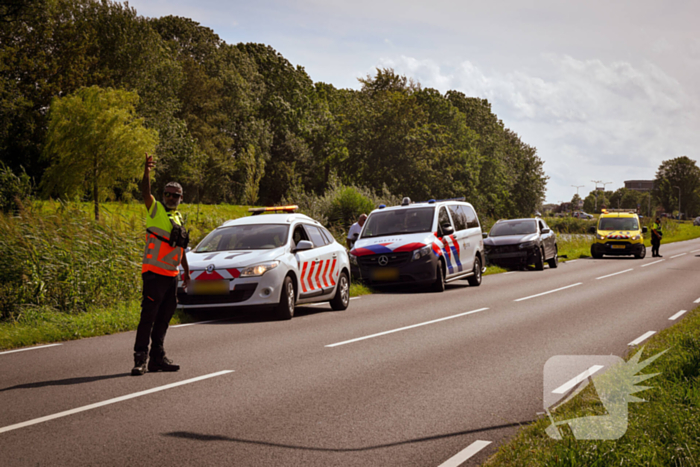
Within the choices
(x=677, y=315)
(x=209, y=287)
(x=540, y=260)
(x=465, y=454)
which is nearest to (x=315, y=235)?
(x=209, y=287)

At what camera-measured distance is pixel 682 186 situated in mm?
147125

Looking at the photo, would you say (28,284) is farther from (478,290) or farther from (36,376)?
(478,290)

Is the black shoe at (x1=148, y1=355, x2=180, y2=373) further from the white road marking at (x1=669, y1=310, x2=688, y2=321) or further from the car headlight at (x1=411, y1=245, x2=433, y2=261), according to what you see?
the car headlight at (x1=411, y1=245, x2=433, y2=261)

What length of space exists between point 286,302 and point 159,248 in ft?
15.5

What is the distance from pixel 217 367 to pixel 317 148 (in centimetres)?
5699

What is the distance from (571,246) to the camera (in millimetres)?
40844

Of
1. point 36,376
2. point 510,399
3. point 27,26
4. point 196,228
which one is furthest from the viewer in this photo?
point 27,26

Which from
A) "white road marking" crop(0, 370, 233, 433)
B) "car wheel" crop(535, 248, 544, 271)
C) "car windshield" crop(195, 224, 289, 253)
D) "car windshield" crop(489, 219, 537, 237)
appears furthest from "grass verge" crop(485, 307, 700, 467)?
"car windshield" crop(489, 219, 537, 237)

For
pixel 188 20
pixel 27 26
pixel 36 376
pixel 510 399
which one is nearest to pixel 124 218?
pixel 36 376

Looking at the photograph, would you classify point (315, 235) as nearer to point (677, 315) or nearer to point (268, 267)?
point (268, 267)

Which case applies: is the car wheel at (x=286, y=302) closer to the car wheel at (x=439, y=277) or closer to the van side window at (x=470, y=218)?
the car wheel at (x=439, y=277)

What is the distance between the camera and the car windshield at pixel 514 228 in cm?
2534

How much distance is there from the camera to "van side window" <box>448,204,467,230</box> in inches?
730

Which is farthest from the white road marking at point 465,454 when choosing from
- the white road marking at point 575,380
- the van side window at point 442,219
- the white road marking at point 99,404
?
the van side window at point 442,219
